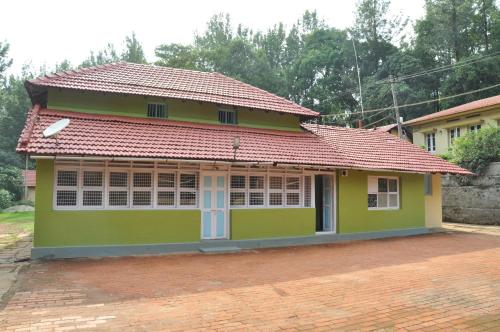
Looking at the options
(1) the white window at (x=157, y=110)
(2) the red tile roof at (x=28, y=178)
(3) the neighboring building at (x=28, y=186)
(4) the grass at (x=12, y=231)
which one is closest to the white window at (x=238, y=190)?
(1) the white window at (x=157, y=110)

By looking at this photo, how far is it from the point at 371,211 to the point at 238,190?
5.56 metres

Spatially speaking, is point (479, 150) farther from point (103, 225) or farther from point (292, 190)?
point (103, 225)

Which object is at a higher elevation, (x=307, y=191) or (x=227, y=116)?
(x=227, y=116)

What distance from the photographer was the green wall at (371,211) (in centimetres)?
1366

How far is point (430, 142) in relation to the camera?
96.3 feet

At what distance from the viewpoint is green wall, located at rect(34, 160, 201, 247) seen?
372 inches

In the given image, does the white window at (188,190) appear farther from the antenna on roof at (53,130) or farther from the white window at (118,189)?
the antenna on roof at (53,130)

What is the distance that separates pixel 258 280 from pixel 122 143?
5.45m

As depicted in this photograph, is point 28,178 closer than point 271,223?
No

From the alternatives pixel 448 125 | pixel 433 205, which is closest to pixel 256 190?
pixel 433 205

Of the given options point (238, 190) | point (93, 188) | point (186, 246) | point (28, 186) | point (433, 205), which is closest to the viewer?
point (93, 188)

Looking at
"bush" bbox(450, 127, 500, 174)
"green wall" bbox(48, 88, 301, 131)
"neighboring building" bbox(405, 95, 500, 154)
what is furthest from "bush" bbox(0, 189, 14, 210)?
"neighboring building" bbox(405, 95, 500, 154)

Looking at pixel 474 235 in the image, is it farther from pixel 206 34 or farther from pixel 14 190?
pixel 206 34

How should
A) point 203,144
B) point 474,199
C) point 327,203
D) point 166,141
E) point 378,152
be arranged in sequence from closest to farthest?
1. point 166,141
2. point 203,144
3. point 327,203
4. point 378,152
5. point 474,199
